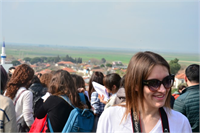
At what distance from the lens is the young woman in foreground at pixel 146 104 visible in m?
1.49

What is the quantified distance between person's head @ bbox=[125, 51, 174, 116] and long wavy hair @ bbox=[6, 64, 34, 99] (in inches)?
92.6

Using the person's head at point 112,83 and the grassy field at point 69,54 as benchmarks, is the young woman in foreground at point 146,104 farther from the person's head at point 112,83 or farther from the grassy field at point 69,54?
the person's head at point 112,83

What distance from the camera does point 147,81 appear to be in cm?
150

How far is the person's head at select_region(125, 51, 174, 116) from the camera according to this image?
149 cm

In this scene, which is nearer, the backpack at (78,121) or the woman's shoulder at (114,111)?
the woman's shoulder at (114,111)

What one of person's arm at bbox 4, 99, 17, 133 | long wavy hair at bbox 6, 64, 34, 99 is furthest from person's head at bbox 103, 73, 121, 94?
person's arm at bbox 4, 99, 17, 133

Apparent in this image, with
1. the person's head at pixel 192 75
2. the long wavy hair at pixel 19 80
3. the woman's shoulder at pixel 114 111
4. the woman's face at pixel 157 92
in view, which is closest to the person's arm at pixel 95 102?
the long wavy hair at pixel 19 80

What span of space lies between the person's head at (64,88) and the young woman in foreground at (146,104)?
1.67 m

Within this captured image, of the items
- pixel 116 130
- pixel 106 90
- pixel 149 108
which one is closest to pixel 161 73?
pixel 149 108

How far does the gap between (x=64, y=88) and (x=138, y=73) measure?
1.85m

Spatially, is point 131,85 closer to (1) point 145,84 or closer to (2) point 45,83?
(1) point 145,84

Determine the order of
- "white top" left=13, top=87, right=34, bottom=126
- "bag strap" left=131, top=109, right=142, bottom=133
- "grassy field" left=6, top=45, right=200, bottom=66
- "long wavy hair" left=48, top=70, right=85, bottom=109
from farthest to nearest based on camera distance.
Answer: "grassy field" left=6, top=45, right=200, bottom=66, "white top" left=13, top=87, right=34, bottom=126, "long wavy hair" left=48, top=70, right=85, bottom=109, "bag strap" left=131, top=109, right=142, bottom=133

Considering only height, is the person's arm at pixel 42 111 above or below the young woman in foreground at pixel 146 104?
below

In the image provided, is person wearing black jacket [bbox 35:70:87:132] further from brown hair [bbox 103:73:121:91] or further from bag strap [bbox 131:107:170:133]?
bag strap [bbox 131:107:170:133]
